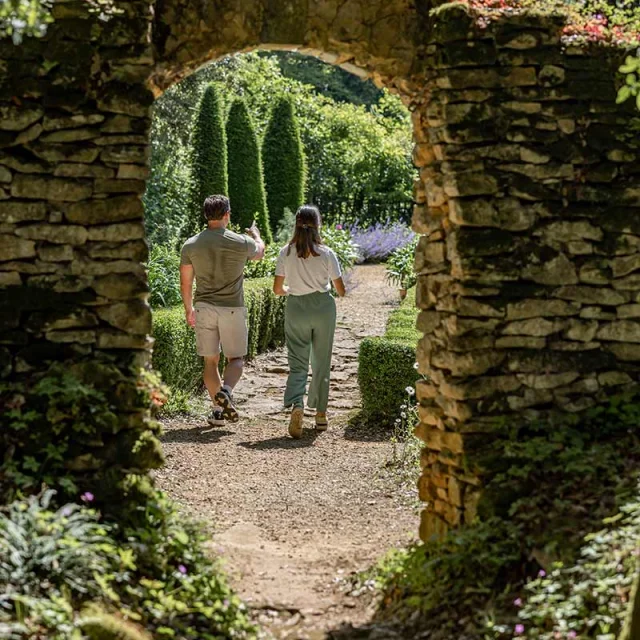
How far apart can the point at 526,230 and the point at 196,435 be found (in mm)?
4165

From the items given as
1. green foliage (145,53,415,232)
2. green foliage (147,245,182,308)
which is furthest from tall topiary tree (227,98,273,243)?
green foliage (147,245,182,308)

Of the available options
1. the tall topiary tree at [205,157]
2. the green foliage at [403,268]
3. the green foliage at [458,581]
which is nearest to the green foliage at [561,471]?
the green foliage at [458,581]

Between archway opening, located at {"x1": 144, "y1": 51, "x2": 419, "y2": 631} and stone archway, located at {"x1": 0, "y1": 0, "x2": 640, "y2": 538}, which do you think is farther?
archway opening, located at {"x1": 144, "y1": 51, "x2": 419, "y2": 631}

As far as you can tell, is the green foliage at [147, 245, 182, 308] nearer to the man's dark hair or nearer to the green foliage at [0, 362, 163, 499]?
the man's dark hair

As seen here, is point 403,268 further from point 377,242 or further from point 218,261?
point 218,261

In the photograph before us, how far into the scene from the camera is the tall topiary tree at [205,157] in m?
16.1

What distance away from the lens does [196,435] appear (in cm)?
873

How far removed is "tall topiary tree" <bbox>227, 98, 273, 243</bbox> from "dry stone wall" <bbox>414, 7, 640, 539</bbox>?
38.2ft

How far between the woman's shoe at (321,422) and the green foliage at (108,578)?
3.90 meters

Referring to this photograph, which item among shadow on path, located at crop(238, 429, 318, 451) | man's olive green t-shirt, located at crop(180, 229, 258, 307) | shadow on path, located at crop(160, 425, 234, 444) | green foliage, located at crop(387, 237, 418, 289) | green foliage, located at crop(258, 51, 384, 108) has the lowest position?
shadow on path, located at crop(160, 425, 234, 444)

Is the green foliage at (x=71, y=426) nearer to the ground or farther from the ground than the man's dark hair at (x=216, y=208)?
nearer to the ground

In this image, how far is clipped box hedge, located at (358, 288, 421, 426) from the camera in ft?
29.6

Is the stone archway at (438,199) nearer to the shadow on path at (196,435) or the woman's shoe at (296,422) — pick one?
the woman's shoe at (296,422)

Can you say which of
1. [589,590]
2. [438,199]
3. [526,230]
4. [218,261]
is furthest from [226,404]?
[589,590]
